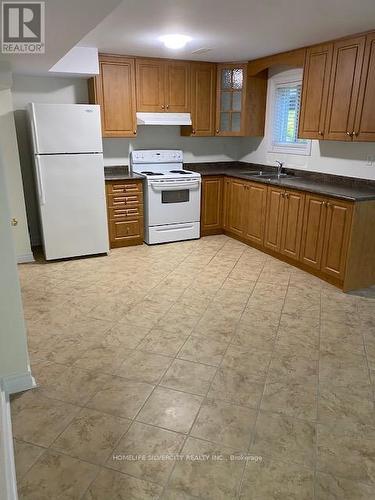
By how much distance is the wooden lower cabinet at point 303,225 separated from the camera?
136 inches

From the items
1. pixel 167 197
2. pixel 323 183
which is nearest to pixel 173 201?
pixel 167 197

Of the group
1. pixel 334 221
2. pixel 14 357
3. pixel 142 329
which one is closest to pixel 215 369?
pixel 142 329

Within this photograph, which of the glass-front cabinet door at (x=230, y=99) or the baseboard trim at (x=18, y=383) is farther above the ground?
the glass-front cabinet door at (x=230, y=99)

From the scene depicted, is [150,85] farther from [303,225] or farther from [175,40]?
[303,225]

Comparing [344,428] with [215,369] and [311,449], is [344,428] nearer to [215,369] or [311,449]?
[311,449]

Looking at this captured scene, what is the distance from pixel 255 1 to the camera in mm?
2584

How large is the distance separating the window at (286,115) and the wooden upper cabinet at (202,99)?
31.4 inches

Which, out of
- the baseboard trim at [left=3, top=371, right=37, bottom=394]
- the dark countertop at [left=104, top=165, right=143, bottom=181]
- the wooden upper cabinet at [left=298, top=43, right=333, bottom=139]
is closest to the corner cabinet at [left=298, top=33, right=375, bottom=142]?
the wooden upper cabinet at [left=298, top=43, right=333, bottom=139]

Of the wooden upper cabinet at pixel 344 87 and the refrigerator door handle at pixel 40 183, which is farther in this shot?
the refrigerator door handle at pixel 40 183

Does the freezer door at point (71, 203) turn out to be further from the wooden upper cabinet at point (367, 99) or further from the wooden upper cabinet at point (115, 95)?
the wooden upper cabinet at point (367, 99)

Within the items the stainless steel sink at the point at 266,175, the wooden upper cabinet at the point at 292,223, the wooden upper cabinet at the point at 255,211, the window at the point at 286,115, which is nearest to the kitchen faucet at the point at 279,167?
the stainless steel sink at the point at 266,175

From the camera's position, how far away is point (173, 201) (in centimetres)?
495

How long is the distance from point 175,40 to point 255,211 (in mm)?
2106

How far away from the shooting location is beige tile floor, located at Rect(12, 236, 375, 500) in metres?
1.69
